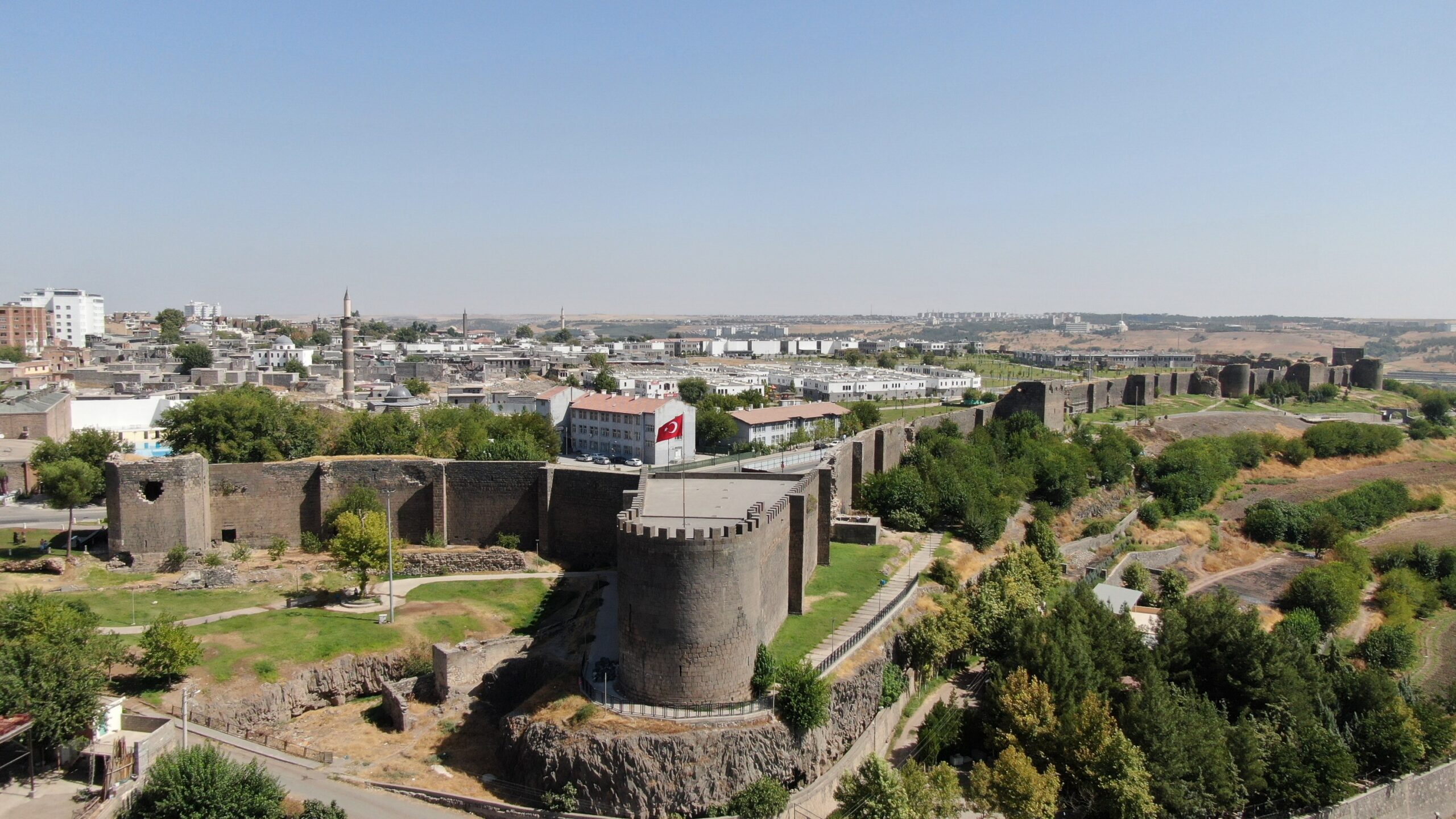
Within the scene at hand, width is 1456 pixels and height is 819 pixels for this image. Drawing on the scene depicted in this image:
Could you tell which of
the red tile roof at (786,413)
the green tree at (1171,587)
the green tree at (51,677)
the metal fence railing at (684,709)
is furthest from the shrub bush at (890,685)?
the red tile roof at (786,413)

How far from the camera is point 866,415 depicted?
72.5 metres

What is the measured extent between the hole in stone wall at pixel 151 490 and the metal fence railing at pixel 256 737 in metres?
11.9

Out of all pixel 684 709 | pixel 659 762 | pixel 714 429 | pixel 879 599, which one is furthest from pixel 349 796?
pixel 714 429

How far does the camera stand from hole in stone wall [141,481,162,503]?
1315 inches

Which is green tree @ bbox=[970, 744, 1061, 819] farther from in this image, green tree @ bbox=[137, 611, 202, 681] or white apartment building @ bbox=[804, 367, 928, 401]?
white apartment building @ bbox=[804, 367, 928, 401]

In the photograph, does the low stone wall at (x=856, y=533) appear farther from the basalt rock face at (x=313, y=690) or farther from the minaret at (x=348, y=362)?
the minaret at (x=348, y=362)

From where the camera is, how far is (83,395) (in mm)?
65625

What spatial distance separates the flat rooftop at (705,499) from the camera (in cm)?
2692

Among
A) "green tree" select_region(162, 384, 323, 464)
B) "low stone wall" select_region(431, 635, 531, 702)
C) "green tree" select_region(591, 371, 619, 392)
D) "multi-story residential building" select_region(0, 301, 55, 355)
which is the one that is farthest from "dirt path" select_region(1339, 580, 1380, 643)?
"multi-story residential building" select_region(0, 301, 55, 355)

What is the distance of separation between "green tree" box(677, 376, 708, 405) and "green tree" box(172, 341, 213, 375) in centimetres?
4920

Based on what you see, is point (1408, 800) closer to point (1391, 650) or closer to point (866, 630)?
point (1391, 650)

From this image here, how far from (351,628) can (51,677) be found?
32.1ft

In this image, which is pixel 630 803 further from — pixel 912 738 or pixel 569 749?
pixel 912 738

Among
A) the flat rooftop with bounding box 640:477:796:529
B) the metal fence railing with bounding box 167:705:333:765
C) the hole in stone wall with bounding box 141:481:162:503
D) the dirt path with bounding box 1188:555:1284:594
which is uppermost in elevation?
the flat rooftop with bounding box 640:477:796:529
